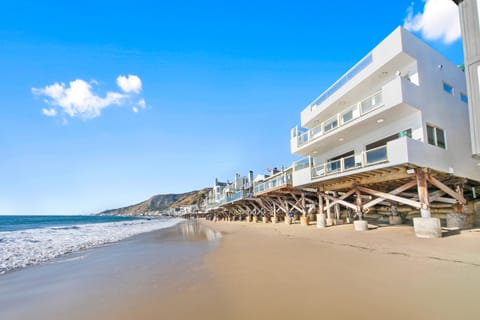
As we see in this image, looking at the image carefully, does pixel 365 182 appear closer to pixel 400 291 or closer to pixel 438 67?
pixel 438 67

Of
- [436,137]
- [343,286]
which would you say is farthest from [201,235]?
[436,137]

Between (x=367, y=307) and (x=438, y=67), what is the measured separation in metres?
13.6

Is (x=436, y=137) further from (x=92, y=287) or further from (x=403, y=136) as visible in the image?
(x=92, y=287)

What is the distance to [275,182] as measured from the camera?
1903cm

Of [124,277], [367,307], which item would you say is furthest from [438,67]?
[124,277]

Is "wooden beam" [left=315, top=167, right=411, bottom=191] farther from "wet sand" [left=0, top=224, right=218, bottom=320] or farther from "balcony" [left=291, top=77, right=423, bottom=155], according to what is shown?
"wet sand" [left=0, top=224, right=218, bottom=320]

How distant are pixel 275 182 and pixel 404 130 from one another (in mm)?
9992

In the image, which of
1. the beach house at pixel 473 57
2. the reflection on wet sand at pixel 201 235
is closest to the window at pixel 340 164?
the beach house at pixel 473 57

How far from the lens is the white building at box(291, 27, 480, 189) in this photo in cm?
988

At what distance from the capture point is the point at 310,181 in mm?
14531

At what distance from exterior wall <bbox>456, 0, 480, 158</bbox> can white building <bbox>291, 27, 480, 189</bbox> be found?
219cm

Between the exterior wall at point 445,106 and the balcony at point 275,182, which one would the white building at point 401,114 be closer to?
the exterior wall at point 445,106

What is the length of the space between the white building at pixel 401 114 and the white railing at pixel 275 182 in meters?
2.99

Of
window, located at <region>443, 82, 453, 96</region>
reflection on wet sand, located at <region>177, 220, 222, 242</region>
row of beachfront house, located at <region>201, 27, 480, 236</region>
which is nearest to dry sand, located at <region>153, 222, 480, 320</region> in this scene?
row of beachfront house, located at <region>201, 27, 480, 236</region>
